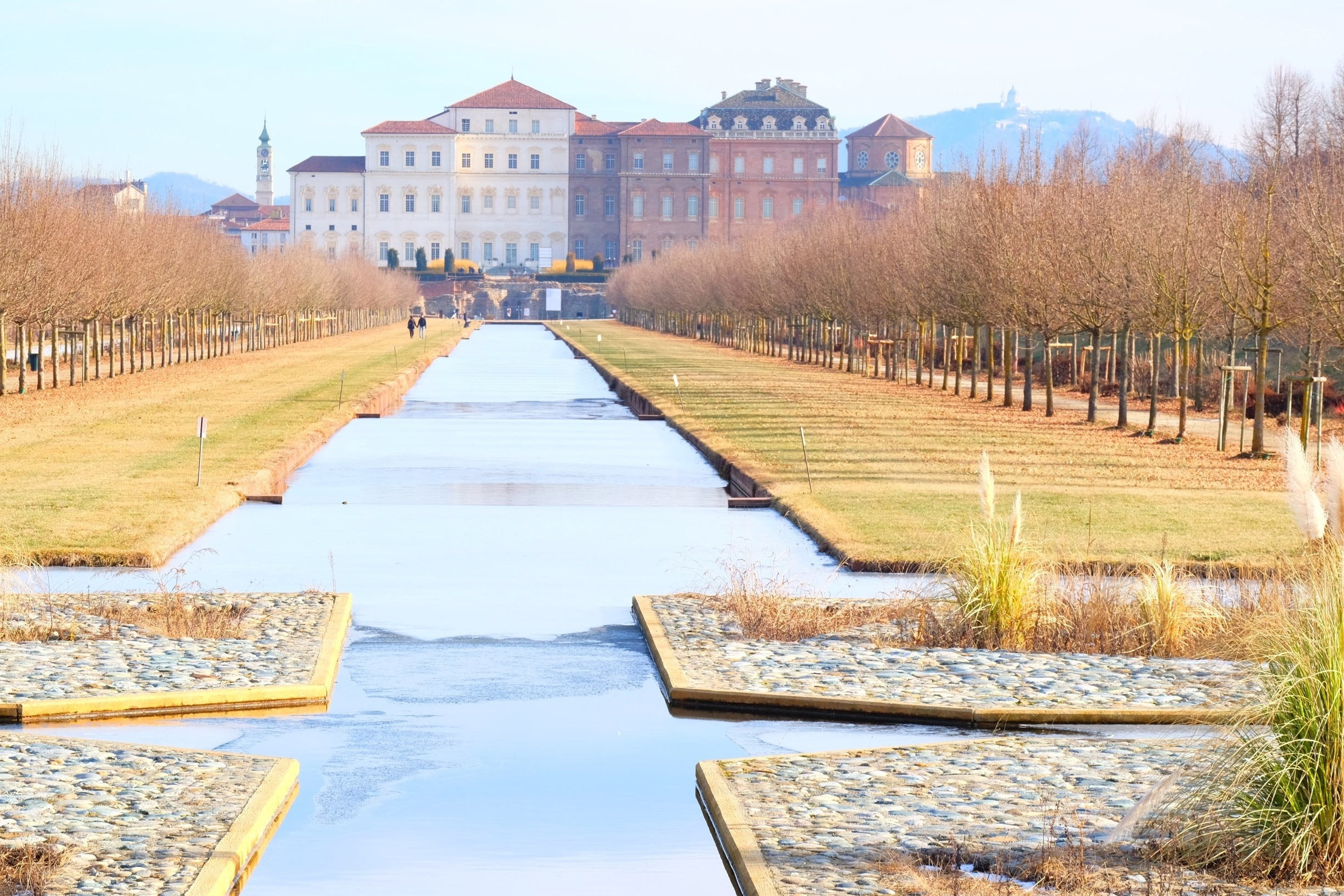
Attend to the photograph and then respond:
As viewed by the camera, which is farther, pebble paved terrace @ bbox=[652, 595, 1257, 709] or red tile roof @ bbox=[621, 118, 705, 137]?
red tile roof @ bbox=[621, 118, 705, 137]

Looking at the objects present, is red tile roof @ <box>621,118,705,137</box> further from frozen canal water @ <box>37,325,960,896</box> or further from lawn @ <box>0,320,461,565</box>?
frozen canal water @ <box>37,325,960,896</box>

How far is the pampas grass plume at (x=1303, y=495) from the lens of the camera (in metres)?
7.29

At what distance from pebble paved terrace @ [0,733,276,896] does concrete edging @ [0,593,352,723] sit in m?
0.60

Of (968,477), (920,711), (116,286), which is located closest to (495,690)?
(920,711)

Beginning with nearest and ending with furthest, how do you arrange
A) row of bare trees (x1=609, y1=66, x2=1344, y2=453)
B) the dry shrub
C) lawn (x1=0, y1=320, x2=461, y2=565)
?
the dry shrub, lawn (x1=0, y1=320, x2=461, y2=565), row of bare trees (x1=609, y1=66, x2=1344, y2=453)

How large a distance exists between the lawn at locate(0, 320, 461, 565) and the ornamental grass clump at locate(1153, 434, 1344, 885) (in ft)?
29.6

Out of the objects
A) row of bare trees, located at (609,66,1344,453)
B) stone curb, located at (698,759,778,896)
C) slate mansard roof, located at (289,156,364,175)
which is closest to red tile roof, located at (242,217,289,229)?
slate mansard roof, located at (289,156,364,175)

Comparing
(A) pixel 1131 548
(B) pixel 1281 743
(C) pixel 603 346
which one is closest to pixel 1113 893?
(B) pixel 1281 743

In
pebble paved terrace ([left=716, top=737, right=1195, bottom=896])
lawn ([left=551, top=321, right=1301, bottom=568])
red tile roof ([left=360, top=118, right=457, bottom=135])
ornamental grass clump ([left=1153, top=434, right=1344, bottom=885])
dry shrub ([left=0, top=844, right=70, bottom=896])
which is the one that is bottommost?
lawn ([left=551, top=321, right=1301, bottom=568])

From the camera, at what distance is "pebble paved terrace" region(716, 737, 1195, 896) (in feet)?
22.4

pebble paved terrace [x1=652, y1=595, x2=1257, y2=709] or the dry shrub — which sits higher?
the dry shrub

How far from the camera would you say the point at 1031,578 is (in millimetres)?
11406

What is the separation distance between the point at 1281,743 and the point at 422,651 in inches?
251

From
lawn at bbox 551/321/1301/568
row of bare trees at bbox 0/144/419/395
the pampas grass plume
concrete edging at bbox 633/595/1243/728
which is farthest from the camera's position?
row of bare trees at bbox 0/144/419/395
